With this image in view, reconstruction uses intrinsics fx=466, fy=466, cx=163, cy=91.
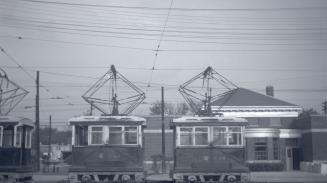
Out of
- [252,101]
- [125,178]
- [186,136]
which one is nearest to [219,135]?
[186,136]

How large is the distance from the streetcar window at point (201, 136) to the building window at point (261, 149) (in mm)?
30807

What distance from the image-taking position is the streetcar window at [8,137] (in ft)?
73.9

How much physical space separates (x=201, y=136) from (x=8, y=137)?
9.37 metres

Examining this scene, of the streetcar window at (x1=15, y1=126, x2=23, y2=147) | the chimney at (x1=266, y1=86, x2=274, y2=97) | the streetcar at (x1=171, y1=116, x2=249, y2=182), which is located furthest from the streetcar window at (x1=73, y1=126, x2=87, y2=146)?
the chimney at (x1=266, y1=86, x2=274, y2=97)

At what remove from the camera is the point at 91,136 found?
68.6 ft

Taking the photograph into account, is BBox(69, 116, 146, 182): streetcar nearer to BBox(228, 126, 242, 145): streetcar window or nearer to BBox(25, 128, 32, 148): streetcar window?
BBox(228, 126, 242, 145): streetcar window

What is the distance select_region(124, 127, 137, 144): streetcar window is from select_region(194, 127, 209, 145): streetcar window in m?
2.83

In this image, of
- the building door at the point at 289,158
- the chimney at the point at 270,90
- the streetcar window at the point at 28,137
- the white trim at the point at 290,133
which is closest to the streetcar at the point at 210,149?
the streetcar window at the point at 28,137

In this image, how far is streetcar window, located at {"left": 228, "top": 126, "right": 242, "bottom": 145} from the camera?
2142 cm

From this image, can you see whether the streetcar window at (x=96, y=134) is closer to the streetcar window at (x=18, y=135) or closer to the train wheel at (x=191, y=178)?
the train wheel at (x=191, y=178)

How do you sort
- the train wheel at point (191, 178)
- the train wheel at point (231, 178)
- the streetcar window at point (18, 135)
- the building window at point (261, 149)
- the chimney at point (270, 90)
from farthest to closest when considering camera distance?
the chimney at point (270, 90), the building window at point (261, 149), the streetcar window at point (18, 135), the train wheel at point (231, 178), the train wheel at point (191, 178)

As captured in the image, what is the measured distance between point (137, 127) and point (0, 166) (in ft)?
23.1

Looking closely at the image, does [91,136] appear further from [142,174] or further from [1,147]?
[1,147]

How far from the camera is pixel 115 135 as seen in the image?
21031 millimetres
